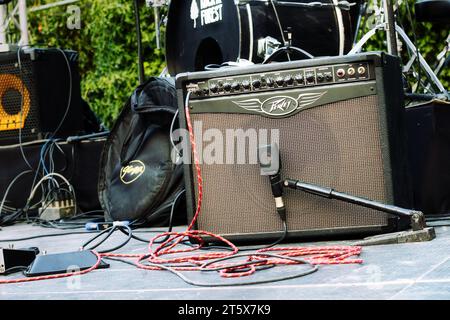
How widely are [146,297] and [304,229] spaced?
65 cm

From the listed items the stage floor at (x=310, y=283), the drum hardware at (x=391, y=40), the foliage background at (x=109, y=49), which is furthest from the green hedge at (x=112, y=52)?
the stage floor at (x=310, y=283)

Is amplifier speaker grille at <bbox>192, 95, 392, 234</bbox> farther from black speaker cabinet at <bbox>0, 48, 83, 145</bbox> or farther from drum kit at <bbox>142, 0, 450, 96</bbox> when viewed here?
black speaker cabinet at <bbox>0, 48, 83, 145</bbox>

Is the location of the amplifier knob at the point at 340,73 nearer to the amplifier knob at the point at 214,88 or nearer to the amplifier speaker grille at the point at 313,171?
the amplifier speaker grille at the point at 313,171

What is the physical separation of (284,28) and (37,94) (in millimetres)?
1261

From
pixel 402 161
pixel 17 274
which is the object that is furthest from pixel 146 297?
pixel 402 161

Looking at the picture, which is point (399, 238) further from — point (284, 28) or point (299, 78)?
point (284, 28)

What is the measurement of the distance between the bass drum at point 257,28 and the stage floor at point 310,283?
1256mm

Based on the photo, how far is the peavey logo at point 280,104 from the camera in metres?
1.94

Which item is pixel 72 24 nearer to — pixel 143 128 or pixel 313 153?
pixel 143 128

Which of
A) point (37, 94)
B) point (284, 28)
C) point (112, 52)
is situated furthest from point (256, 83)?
point (112, 52)

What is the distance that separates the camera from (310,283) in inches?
56.4

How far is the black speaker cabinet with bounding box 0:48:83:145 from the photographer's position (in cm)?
356

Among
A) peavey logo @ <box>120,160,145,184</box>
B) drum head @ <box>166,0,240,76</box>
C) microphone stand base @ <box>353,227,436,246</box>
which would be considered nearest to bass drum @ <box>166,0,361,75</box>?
drum head @ <box>166,0,240,76</box>

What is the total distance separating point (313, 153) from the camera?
194 centimetres
